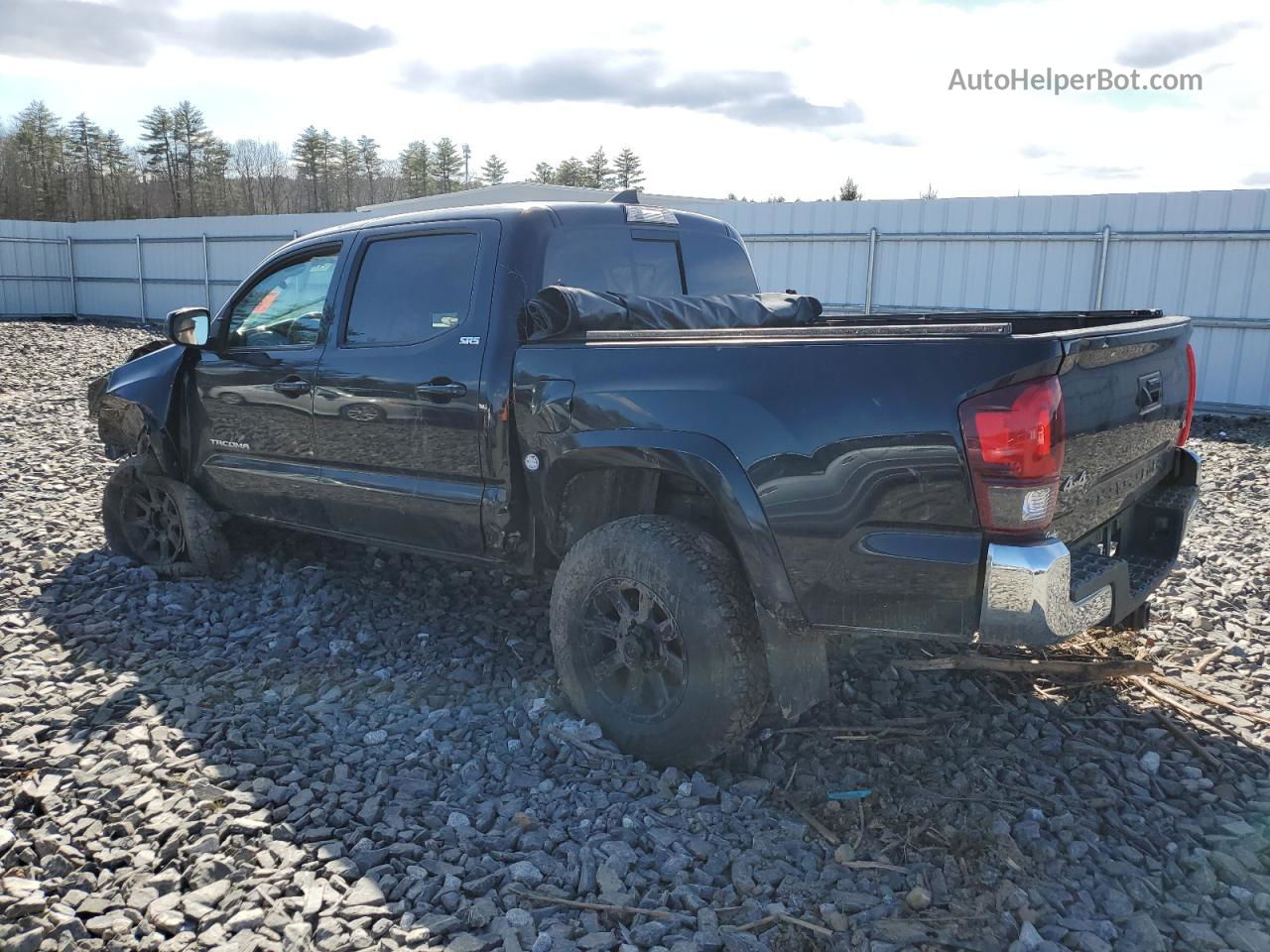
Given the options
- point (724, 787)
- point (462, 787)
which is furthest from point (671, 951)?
point (462, 787)

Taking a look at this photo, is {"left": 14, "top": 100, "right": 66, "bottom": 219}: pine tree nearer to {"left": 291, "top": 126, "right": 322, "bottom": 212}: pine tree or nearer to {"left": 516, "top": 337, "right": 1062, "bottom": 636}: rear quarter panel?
{"left": 291, "top": 126, "right": 322, "bottom": 212}: pine tree

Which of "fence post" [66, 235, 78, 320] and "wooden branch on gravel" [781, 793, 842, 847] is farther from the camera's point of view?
"fence post" [66, 235, 78, 320]

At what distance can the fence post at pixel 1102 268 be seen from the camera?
39.8 feet

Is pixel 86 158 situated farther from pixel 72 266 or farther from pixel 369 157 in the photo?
pixel 72 266

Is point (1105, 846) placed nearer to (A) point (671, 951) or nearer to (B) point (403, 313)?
(A) point (671, 951)

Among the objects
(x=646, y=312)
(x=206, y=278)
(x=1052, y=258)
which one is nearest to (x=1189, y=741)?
(x=646, y=312)

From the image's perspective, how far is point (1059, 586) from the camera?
2.65m

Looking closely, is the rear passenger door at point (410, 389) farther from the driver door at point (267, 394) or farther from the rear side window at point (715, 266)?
the rear side window at point (715, 266)

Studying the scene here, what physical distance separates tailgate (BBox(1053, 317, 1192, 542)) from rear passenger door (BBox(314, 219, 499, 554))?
216 centimetres

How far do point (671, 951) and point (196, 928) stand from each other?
127 centimetres

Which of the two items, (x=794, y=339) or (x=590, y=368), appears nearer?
(x=794, y=339)

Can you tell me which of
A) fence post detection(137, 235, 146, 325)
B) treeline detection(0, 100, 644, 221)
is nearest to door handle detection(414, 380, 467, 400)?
fence post detection(137, 235, 146, 325)

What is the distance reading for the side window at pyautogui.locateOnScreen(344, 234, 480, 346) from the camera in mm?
4023

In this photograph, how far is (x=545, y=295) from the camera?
12.1 feet
